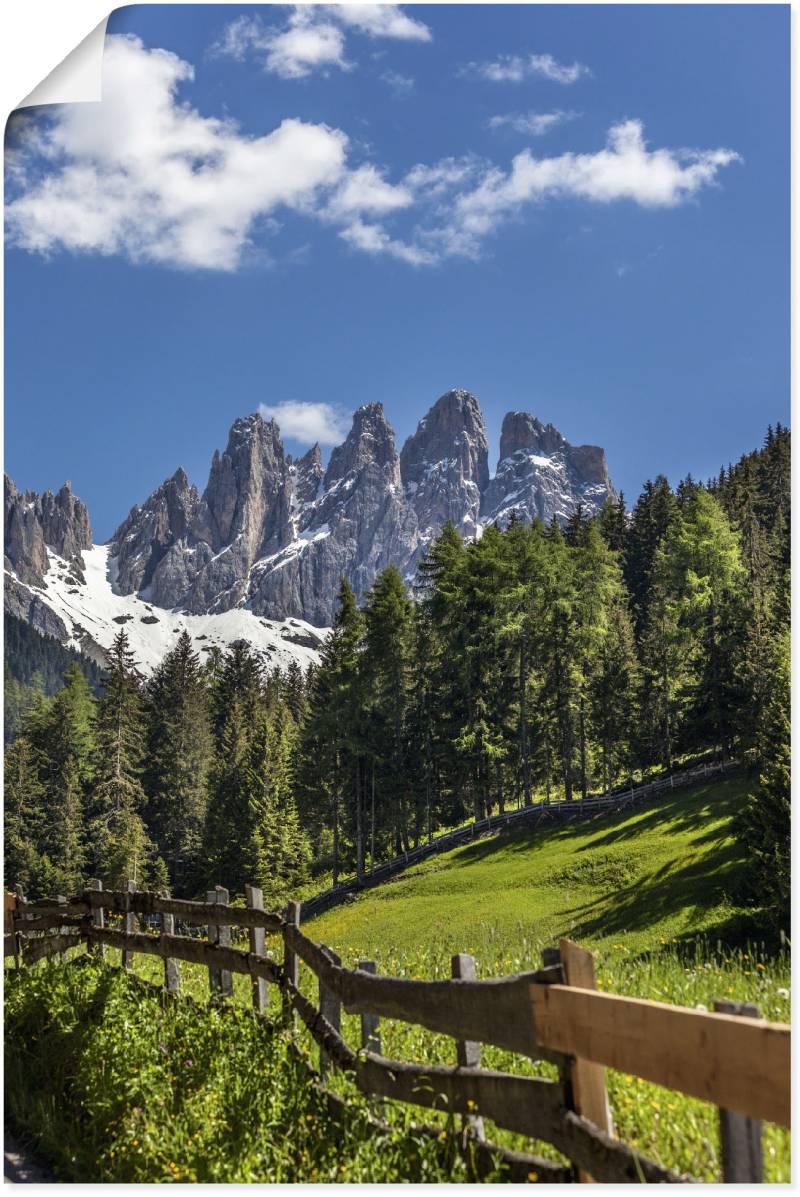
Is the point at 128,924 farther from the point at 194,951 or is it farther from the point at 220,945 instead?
the point at 220,945

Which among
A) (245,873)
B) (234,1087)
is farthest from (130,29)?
(245,873)

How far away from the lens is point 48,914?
1195 cm

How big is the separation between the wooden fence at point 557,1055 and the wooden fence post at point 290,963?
0.01m

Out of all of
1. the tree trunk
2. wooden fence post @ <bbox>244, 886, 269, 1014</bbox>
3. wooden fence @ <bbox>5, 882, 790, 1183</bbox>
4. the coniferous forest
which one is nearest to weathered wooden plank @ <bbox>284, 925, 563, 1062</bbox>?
wooden fence @ <bbox>5, 882, 790, 1183</bbox>

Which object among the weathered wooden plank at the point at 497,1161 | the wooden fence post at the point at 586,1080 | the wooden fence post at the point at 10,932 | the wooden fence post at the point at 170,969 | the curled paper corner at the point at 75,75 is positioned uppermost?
the curled paper corner at the point at 75,75

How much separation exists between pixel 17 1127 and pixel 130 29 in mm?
8039

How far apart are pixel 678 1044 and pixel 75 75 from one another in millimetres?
7688

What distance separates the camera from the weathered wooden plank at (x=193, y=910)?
716cm

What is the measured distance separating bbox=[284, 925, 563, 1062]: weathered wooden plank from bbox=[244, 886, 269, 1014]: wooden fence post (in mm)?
1550

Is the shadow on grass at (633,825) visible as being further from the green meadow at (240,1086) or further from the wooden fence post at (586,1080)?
the wooden fence post at (586,1080)

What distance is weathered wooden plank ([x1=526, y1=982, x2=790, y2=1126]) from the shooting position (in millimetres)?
2709

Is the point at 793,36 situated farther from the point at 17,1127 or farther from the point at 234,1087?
the point at 17,1127

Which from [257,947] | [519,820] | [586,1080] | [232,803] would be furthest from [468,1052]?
[232,803]

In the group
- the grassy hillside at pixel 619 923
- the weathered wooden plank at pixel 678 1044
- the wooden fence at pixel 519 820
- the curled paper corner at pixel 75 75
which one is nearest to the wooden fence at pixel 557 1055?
the weathered wooden plank at pixel 678 1044
